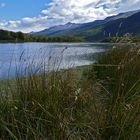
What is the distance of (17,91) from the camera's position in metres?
3.90

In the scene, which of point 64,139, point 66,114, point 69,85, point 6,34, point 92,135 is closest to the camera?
point 64,139

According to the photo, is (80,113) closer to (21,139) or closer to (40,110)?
(40,110)

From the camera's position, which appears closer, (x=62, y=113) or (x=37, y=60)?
(x=62, y=113)

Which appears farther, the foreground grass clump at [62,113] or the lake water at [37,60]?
the lake water at [37,60]

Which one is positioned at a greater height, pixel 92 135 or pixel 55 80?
pixel 55 80

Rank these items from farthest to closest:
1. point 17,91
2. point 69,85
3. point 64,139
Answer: point 69,85
point 17,91
point 64,139

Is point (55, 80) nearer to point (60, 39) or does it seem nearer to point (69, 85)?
point (69, 85)

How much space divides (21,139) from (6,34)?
7908cm

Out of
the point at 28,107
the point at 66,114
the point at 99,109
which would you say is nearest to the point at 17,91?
the point at 28,107

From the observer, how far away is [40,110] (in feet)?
11.6

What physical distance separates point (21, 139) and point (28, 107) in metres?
0.63

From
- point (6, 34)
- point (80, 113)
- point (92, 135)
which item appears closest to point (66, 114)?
point (80, 113)

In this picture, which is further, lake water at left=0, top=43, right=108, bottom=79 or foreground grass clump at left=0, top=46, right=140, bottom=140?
lake water at left=0, top=43, right=108, bottom=79

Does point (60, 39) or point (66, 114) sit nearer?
point (66, 114)
